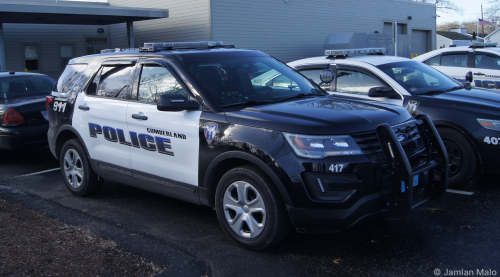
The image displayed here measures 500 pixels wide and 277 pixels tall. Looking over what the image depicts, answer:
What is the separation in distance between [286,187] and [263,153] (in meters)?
0.33

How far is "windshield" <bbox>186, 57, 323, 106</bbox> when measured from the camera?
453cm

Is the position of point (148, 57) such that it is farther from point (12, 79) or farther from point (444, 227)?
point (12, 79)

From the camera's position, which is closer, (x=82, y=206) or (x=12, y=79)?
(x=82, y=206)

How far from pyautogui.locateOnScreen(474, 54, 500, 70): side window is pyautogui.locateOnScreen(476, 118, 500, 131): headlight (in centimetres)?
511

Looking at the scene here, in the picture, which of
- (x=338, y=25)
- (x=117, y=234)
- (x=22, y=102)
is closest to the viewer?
(x=117, y=234)

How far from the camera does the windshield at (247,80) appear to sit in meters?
4.53

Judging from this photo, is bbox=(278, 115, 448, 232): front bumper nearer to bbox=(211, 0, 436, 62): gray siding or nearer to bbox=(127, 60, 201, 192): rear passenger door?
bbox=(127, 60, 201, 192): rear passenger door

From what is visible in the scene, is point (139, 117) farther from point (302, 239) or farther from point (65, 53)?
point (65, 53)

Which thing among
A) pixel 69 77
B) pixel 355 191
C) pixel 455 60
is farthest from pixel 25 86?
pixel 455 60

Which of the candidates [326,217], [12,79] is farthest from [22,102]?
[326,217]

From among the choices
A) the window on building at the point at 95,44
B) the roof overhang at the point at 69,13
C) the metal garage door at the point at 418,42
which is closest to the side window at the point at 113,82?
the roof overhang at the point at 69,13

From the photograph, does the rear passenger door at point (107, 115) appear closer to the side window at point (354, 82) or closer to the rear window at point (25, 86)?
the side window at point (354, 82)

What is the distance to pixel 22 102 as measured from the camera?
784 cm

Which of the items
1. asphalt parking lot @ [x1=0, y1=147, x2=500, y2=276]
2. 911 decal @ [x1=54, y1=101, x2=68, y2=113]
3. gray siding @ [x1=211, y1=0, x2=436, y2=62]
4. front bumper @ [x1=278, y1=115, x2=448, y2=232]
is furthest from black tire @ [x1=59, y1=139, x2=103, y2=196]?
gray siding @ [x1=211, y1=0, x2=436, y2=62]
